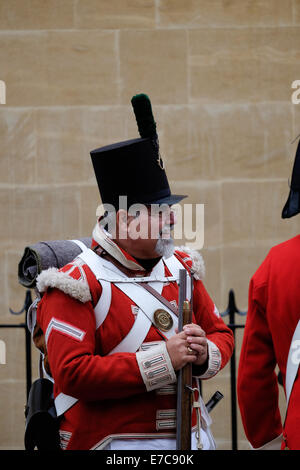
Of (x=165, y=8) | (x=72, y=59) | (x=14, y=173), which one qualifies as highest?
(x=165, y=8)

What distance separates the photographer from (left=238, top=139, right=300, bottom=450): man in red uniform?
2604mm

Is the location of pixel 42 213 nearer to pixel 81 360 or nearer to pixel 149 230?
pixel 149 230

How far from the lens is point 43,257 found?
10.3 ft

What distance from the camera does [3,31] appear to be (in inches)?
244

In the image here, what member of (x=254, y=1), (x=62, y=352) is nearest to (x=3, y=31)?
(x=254, y=1)

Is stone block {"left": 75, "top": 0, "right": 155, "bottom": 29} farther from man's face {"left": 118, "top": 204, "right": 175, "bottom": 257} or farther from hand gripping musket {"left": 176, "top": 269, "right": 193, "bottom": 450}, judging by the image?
hand gripping musket {"left": 176, "top": 269, "right": 193, "bottom": 450}

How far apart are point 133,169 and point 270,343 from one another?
1.06 m

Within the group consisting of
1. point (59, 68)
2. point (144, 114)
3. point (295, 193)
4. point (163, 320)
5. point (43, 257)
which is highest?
point (59, 68)

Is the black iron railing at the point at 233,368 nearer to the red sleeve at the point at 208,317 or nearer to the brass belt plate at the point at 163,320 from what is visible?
the red sleeve at the point at 208,317

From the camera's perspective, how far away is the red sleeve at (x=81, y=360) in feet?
8.70

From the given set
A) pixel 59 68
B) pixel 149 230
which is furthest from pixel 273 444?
pixel 59 68

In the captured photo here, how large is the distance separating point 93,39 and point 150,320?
4.11 metres

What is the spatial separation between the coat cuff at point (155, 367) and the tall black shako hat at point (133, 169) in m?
0.74

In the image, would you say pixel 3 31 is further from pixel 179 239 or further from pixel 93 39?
pixel 179 239
